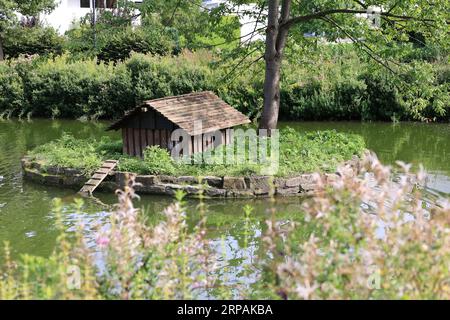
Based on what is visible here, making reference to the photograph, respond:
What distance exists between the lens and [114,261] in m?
4.57

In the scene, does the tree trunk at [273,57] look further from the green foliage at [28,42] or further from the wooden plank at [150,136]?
the green foliage at [28,42]

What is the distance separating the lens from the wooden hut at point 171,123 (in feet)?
40.4

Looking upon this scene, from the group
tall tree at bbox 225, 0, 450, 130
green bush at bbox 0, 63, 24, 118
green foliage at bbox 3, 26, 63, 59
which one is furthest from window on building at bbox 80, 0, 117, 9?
tall tree at bbox 225, 0, 450, 130

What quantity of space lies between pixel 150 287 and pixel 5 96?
20594mm

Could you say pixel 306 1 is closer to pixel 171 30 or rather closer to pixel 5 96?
pixel 171 30

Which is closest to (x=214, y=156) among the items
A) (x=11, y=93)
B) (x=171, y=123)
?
(x=171, y=123)

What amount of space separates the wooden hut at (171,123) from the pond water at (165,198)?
5.69 ft

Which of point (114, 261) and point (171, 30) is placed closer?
point (114, 261)

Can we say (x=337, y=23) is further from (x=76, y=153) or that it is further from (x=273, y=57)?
(x=76, y=153)

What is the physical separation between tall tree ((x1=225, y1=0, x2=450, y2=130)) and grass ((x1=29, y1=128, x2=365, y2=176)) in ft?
3.96

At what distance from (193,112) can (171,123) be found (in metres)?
0.72

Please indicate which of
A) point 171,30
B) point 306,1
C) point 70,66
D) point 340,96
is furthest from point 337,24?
point 70,66
